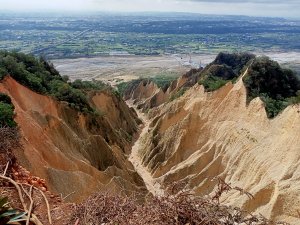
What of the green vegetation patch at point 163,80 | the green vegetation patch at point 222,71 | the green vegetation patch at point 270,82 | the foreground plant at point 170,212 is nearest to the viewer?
the foreground plant at point 170,212

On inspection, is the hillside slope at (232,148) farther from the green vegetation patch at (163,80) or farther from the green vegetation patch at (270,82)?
the green vegetation patch at (163,80)

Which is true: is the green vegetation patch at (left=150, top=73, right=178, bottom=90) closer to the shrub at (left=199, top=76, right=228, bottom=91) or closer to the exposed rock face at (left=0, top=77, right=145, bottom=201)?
the shrub at (left=199, top=76, right=228, bottom=91)

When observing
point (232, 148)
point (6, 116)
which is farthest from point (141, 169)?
point (6, 116)

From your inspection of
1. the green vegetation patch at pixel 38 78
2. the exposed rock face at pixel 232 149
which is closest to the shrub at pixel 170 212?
the exposed rock face at pixel 232 149

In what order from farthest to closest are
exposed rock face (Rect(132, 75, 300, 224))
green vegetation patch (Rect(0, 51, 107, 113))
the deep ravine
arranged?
the deep ravine < green vegetation patch (Rect(0, 51, 107, 113)) < exposed rock face (Rect(132, 75, 300, 224))

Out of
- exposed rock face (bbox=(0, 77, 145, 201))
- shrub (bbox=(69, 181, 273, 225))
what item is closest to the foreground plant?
shrub (bbox=(69, 181, 273, 225))

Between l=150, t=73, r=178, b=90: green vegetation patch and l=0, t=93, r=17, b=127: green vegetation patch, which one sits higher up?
l=0, t=93, r=17, b=127: green vegetation patch
